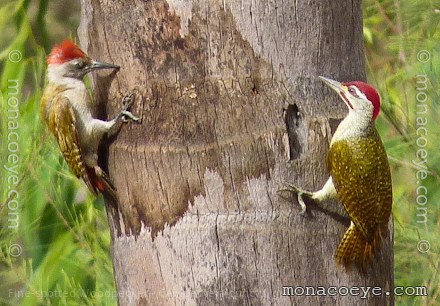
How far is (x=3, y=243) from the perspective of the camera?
3.99 meters

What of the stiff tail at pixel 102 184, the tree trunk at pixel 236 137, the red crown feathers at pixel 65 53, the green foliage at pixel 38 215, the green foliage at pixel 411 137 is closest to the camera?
the tree trunk at pixel 236 137

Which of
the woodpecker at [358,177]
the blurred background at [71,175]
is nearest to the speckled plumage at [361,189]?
the woodpecker at [358,177]

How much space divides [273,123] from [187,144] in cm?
23

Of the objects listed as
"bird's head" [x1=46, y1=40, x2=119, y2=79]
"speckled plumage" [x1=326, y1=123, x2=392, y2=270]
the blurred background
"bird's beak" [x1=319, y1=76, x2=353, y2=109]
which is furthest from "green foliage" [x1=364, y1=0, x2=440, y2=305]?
"bird's head" [x1=46, y1=40, x2=119, y2=79]

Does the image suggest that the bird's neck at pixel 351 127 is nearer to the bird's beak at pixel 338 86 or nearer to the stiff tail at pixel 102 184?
the bird's beak at pixel 338 86

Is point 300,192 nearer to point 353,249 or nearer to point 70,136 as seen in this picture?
point 353,249

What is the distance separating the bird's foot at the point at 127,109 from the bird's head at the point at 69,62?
17 centimetres

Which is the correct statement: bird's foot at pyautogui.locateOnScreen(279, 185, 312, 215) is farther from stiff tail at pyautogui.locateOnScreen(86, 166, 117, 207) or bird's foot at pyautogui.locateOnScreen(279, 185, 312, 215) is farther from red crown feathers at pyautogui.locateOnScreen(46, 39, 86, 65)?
red crown feathers at pyautogui.locateOnScreen(46, 39, 86, 65)

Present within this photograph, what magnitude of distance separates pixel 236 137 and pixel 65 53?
688 mm

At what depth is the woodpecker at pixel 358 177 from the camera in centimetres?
222

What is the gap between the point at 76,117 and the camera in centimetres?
249

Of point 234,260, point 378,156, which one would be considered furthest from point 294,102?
point 234,260

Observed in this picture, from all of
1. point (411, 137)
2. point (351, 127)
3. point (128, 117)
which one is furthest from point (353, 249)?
point (411, 137)

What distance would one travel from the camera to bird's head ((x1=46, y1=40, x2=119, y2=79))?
8.09ft
